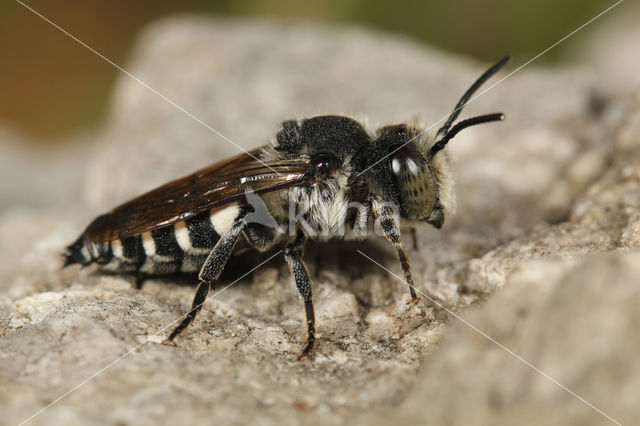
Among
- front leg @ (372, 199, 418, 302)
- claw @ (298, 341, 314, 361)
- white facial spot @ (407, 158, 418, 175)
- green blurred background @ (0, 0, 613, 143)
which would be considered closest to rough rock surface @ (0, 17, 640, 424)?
claw @ (298, 341, 314, 361)

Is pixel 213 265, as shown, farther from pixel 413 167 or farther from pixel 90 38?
pixel 90 38

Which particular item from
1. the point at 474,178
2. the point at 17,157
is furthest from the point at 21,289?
the point at 17,157

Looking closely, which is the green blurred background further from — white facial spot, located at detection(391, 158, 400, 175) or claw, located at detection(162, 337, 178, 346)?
claw, located at detection(162, 337, 178, 346)

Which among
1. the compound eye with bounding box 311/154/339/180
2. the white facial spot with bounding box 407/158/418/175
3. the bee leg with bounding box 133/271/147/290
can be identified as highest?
the compound eye with bounding box 311/154/339/180

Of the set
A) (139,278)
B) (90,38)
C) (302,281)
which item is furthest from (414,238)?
(90,38)

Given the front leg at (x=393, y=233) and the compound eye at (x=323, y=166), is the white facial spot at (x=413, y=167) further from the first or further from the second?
the compound eye at (x=323, y=166)

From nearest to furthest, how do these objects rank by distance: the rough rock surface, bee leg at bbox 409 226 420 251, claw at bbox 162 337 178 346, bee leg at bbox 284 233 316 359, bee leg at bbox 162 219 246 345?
the rough rock surface
claw at bbox 162 337 178 346
bee leg at bbox 284 233 316 359
bee leg at bbox 162 219 246 345
bee leg at bbox 409 226 420 251

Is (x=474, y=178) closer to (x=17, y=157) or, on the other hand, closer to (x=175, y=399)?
(x=175, y=399)

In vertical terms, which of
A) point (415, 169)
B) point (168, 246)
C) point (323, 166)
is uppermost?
point (323, 166)
